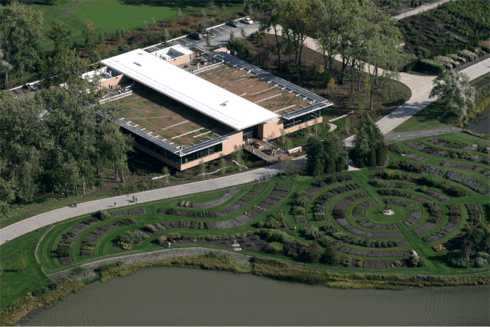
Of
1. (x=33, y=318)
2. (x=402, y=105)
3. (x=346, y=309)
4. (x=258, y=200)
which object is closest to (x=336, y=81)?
(x=402, y=105)

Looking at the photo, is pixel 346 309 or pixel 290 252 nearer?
pixel 346 309

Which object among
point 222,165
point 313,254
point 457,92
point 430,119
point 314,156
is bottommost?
point 313,254

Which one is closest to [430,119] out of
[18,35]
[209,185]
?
[209,185]

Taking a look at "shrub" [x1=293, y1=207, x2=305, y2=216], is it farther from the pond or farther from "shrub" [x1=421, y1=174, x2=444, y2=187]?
"shrub" [x1=421, y1=174, x2=444, y2=187]

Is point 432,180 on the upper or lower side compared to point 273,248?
upper

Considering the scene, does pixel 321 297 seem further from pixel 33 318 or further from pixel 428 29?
pixel 428 29

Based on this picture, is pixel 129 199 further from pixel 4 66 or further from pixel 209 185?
pixel 4 66
